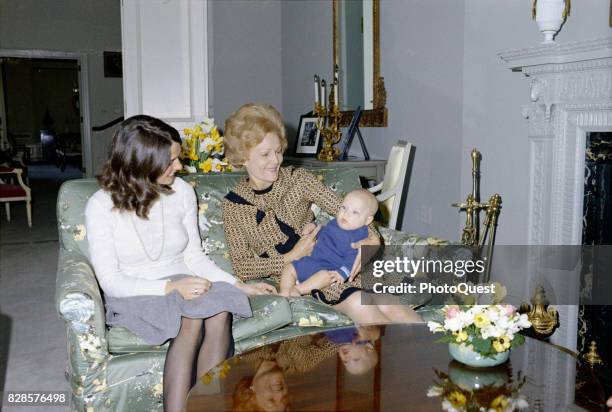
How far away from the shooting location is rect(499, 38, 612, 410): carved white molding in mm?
2566

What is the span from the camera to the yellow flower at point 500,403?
1378mm

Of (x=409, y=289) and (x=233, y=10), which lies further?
(x=233, y=10)

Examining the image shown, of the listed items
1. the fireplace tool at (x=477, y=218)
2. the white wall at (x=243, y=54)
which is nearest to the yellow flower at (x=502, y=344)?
the fireplace tool at (x=477, y=218)

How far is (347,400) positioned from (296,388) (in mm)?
124

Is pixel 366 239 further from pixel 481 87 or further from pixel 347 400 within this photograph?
pixel 481 87

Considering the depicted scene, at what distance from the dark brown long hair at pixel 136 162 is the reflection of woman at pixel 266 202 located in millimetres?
349

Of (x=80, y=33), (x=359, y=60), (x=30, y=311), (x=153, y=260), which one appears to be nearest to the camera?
(x=153, y=260)

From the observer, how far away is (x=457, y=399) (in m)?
1.42

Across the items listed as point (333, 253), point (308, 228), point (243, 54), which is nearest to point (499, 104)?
point (308, 228)

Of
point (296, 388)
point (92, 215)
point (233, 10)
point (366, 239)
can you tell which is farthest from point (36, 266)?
point (296, 388)

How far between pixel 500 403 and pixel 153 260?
125 centimetres

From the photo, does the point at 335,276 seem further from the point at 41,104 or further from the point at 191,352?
the point at 41,104

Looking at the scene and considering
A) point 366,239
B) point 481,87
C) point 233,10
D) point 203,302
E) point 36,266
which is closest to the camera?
point 203,302

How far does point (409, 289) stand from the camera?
242 cm
